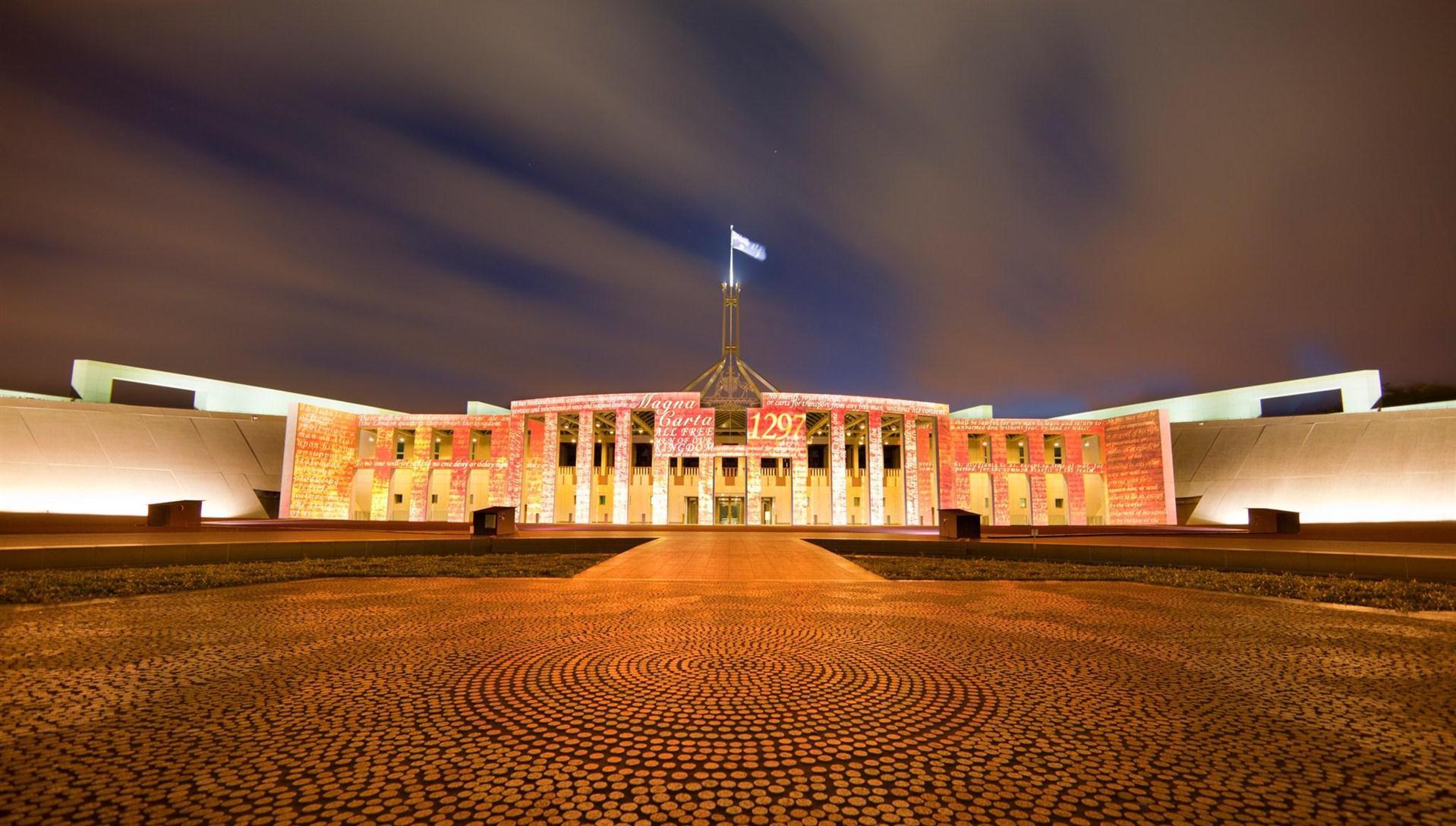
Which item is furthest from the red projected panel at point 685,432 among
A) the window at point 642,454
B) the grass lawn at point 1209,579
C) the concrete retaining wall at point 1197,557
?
the grass lawn at point 1209,579

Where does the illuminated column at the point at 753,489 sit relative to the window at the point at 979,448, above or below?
below

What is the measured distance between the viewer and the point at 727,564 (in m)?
12.9

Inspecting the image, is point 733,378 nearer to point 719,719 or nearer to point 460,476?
point 460,476

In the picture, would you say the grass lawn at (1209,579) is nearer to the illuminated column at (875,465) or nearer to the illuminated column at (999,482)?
the illuminated column at (875,465)

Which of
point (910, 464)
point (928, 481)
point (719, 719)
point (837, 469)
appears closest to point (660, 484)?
point (837, 469)

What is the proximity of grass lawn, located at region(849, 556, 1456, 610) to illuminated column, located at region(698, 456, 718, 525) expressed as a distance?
2096cm

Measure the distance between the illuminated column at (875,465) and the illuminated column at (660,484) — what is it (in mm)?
12288

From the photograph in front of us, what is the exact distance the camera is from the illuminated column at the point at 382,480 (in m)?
38.4

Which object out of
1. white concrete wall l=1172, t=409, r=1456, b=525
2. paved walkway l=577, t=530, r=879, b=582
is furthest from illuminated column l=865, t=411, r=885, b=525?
white concrete wall l=1172, t=409, r=1456, b=525

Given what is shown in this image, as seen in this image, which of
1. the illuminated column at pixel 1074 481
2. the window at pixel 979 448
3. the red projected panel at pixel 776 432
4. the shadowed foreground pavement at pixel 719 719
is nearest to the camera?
the shadowed foreground pavement at pixel 719 719

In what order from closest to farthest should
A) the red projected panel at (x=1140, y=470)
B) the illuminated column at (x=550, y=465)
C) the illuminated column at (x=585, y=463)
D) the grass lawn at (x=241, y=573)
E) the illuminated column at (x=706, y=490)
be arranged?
the grass lawn at (x=241, y=573) → the red projected panel at (x=1140, y=470) → the illuminated column at (x=706, y=490) → the illuminated column at (x=585, y=463) → the illuminated column at (x=550, y=465)

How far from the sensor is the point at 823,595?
8594 millimetres

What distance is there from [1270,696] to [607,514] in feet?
129

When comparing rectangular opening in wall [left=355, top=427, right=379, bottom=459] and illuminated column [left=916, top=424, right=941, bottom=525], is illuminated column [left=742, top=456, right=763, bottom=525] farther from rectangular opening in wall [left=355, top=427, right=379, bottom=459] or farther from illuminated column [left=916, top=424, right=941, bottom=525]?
rectangular opening in wall [left=355, top=427, right=379, bottom=459]
